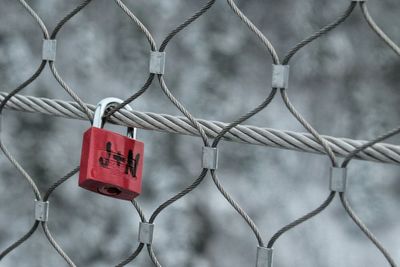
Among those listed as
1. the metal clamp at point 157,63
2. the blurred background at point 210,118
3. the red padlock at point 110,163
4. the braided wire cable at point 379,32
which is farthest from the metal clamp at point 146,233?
the blurred background at point 210,118

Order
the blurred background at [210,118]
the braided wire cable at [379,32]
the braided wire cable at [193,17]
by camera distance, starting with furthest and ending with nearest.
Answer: the blurred background at [210,118] → the braided wire cable at [193,17] → the braided wire cable at [379,32]

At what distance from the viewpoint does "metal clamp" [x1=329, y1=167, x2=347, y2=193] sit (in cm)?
66

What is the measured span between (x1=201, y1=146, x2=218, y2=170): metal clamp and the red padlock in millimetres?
60

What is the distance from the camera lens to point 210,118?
6.51 ft

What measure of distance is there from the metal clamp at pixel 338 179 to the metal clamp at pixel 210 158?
0.12 meters

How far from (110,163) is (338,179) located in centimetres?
20

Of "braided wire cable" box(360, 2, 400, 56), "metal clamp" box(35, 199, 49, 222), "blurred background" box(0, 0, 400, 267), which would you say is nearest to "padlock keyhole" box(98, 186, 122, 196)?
"metal clamp" box(35, 199, 49, 222)

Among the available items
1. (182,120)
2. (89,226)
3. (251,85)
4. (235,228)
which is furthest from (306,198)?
(182,120)

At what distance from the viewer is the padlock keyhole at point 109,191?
27.9 inches

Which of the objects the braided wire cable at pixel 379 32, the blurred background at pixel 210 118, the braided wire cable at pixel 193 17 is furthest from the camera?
the blurred background at pixel 210 118

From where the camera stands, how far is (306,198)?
2.00 metres

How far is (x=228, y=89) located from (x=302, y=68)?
0.21m

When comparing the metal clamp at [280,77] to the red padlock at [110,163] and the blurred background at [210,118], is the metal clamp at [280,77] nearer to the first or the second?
the red padlock at [110,163]

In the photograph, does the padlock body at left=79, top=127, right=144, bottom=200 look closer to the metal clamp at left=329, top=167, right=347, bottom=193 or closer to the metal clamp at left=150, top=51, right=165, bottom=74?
the metal clamp at left=150, top=51, right=165, bottom=74
